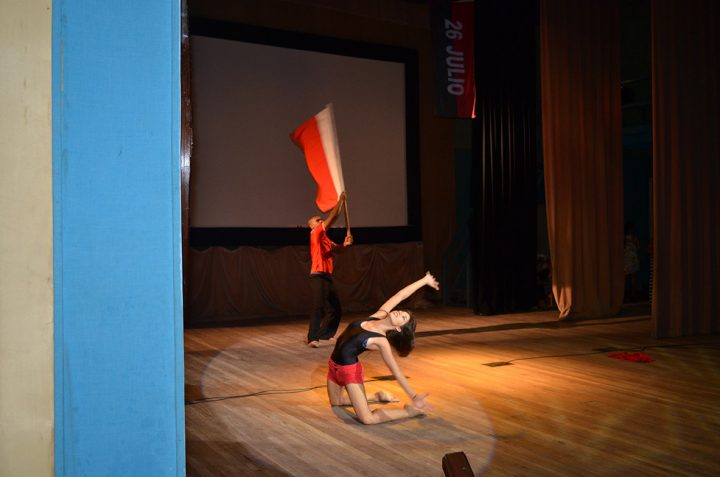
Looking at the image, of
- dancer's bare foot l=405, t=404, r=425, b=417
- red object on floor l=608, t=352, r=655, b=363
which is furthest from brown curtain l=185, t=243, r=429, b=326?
dancer's bare foot l=405, t=404, r=425, b=417

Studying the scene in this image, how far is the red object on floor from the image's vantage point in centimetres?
647

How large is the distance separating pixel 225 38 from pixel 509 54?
4.08 m

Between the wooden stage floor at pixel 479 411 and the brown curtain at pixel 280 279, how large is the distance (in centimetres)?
174

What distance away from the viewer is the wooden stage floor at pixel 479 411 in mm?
3617

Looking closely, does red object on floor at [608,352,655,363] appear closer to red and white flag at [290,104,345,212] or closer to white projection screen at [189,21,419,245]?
red and white flag at [290,104,345,212]

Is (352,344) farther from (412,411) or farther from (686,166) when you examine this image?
(686,166)

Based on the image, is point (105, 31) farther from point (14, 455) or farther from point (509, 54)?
point (509, 54)

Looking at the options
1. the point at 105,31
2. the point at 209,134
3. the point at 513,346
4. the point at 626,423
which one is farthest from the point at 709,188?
the point at 105,31

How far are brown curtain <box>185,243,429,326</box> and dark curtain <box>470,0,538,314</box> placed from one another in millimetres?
1302

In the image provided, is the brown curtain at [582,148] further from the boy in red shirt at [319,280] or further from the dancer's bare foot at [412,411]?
the dancer's bare foot at [412,411]

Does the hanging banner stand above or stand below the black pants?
above

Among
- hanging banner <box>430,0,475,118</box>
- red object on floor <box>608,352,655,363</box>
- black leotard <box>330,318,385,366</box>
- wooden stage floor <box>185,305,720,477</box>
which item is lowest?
wooden stage floor <box>185,305,720,477</box>

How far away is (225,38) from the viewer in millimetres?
9844

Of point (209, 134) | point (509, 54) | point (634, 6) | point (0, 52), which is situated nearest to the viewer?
point (0, 52)
